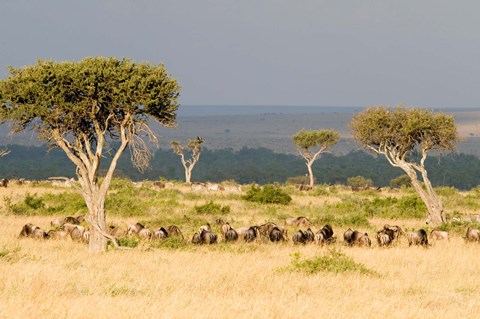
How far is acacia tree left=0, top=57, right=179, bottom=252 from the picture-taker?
69.9 feet

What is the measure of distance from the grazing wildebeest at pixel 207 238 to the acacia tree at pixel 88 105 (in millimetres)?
3140

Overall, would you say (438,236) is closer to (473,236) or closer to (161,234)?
(473,236)

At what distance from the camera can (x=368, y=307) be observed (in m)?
13.2

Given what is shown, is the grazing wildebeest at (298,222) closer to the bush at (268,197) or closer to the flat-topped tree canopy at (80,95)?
the flat-topped tree canopy at (80,95)

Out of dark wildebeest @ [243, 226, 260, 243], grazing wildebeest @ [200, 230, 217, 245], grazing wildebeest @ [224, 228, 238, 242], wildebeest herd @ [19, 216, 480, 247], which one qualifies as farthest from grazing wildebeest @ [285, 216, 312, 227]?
grazing wildebeest @ [200, 230, 217, 245]

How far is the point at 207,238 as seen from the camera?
23.1m

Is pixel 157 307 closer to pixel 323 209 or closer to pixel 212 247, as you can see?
pixel 212 247

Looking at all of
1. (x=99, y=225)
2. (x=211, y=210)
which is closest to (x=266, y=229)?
(x=99, y=225)

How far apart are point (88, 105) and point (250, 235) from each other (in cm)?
676

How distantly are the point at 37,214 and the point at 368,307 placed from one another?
23.3 meters

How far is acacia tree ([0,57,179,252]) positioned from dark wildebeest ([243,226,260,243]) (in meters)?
4.30

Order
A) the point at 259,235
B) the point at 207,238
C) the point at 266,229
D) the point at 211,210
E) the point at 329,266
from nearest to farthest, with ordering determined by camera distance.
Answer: the point at 329,266, the point at 207,238, the point at 259,235, the point at 266,229, the point at 211,210

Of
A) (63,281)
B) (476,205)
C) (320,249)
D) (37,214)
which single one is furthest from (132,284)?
(476,205)

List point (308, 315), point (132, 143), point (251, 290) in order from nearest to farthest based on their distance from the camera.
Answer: point (308, 315)
point (251, 290)
point (132, 143)
